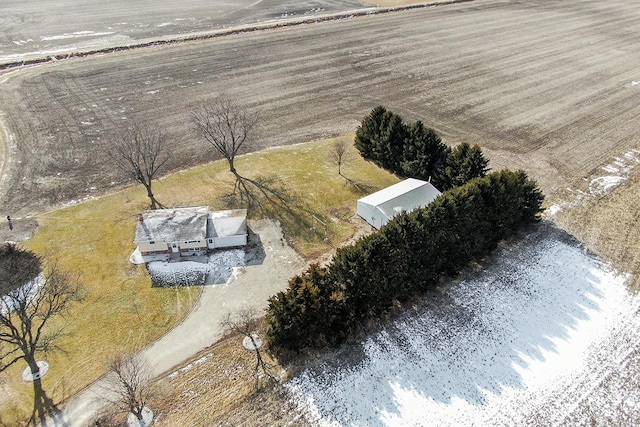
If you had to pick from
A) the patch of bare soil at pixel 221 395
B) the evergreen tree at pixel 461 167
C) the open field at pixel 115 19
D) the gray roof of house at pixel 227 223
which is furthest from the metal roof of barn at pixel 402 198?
the open field at pixel 115 19

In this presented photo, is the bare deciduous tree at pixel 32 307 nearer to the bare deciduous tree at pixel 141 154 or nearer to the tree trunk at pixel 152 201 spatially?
the tree trunk at pixel 152 201

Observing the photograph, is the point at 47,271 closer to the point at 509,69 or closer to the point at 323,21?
the point at 509,69

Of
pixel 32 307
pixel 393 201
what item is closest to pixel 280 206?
pixel 393 201

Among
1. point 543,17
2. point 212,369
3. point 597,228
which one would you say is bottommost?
point 212,369

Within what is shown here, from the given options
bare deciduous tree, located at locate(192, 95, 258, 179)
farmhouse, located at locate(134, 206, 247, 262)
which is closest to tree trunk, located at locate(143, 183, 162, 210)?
farmhouse, located at locate(134, 206, 247, 262)

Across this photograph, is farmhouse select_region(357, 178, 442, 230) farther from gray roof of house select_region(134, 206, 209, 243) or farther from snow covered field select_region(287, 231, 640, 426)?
gray roof of house select_region(134, 206, 209, 243)

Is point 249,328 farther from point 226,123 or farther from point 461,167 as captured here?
point 226,123

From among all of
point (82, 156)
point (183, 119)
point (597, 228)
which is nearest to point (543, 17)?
point (597, 228)
